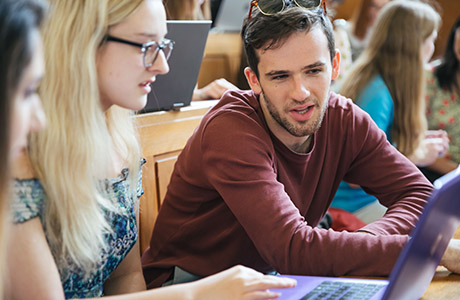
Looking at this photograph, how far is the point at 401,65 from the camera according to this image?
2471mm

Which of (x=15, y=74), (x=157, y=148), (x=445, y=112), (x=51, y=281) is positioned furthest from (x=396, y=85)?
(x=15, y=74)

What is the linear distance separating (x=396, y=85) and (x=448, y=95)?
601mm

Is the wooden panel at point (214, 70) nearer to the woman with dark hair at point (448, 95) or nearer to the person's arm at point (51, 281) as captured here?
the woman with dark hair at point (448, 95)

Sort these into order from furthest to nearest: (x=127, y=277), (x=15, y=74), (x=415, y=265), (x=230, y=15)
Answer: (x=230, y=15), (x=127, y=277), (x=415, y=265), (x=15, y=74)

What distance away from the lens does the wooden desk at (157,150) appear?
174 centimetres

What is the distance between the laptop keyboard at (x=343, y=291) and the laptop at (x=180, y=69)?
864 millimetres

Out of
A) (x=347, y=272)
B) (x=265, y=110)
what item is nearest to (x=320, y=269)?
(x=347, y=272)

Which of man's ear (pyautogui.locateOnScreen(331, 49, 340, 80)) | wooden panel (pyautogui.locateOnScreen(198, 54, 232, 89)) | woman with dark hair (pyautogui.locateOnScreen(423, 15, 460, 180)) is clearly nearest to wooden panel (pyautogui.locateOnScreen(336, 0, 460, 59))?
woman with dark hair (pyautogui.locateOnScreen(423, 15, 460, 180))

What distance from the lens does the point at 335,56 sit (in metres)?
1.53

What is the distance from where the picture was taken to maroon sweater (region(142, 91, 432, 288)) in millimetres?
1186

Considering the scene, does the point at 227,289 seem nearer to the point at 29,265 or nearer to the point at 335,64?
the point at 29,265

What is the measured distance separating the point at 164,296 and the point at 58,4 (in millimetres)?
544

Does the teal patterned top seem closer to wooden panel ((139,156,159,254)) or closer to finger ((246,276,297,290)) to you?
wooden panel ((139,156,159,254))

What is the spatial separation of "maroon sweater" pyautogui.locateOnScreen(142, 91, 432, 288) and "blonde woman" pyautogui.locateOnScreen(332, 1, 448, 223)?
81 cm
